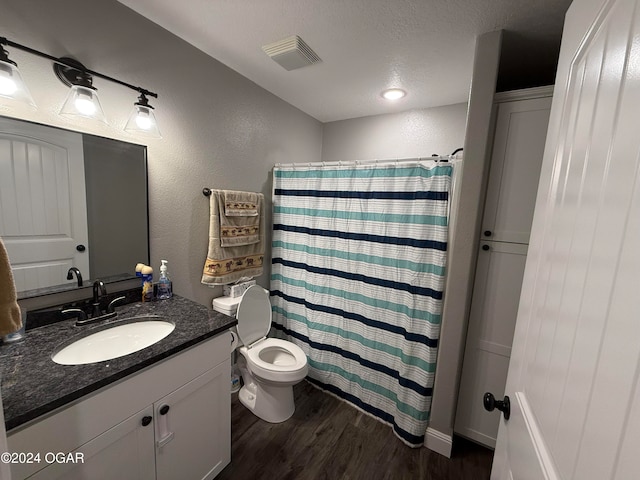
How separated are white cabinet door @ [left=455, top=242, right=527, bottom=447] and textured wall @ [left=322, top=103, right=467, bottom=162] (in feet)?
3.94

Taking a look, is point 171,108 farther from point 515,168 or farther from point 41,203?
point 515,168

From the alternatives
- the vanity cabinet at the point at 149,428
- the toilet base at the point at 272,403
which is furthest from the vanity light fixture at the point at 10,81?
the toilet base at the point at 272,403

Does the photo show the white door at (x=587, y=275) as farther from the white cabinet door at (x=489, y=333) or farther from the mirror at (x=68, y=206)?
the mirror at (x=68, y=206)

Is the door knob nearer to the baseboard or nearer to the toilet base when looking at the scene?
the baseboard

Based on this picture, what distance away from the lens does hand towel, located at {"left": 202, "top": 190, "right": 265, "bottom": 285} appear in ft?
6.09

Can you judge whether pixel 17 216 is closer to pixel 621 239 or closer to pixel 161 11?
pixel 161 11

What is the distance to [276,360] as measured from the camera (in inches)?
81.0

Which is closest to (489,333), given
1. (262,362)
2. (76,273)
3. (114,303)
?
(262,362)

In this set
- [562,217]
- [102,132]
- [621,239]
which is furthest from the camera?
[102,132]

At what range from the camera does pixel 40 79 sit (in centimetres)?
113

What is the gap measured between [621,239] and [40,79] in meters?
1.90

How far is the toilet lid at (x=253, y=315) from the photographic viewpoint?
1915 mm

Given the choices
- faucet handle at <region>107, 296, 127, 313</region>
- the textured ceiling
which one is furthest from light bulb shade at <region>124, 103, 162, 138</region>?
faucet handle at <region>107, 296, 127, 313</region>

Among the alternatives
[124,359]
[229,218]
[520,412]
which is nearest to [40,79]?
[229,218]
